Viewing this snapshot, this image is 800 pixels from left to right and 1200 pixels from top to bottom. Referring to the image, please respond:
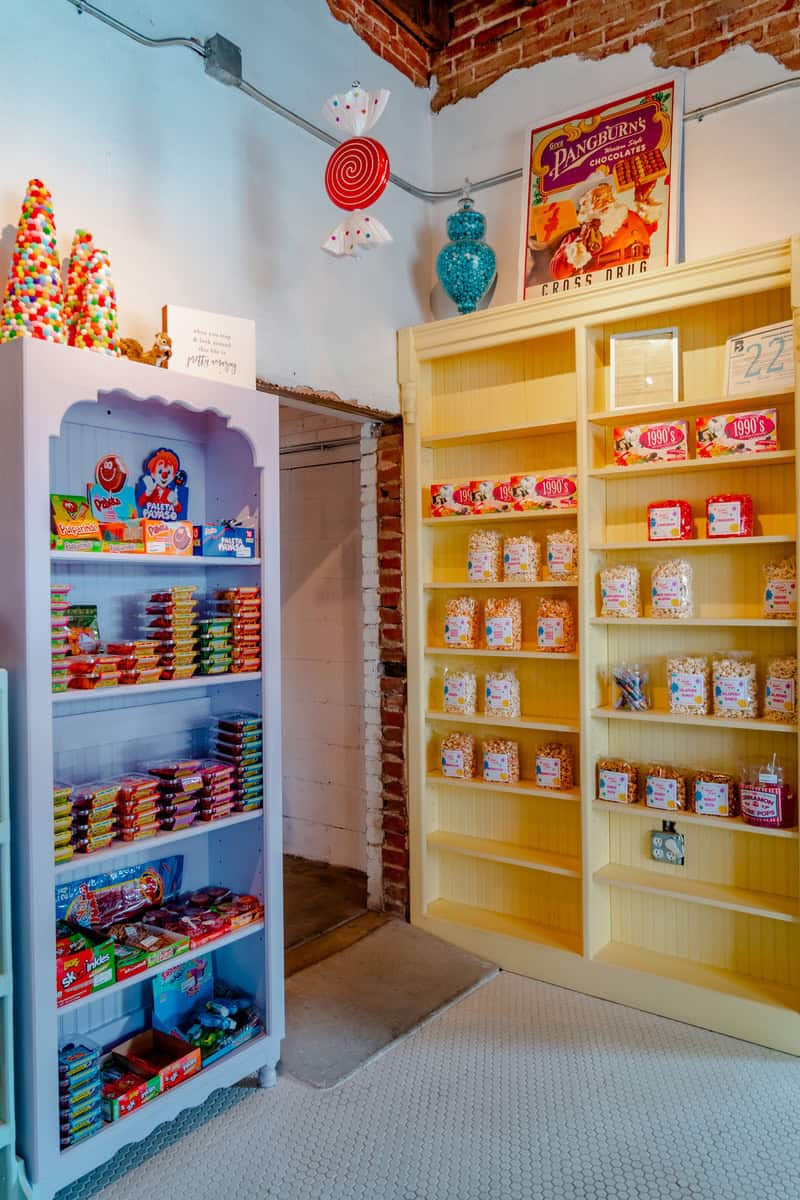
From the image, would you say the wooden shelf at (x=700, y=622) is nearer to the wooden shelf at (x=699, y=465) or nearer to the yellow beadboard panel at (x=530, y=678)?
the yellow beadboard panel at (x=530, y=678)

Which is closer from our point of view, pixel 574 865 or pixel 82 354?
pixel 82 354

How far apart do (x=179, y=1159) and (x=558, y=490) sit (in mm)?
2360

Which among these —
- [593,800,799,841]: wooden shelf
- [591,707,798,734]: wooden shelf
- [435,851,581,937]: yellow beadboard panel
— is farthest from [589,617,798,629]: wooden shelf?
[435,851,581,937]: yellow beadboard panel

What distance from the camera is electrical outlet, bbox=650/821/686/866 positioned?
9.65 ft

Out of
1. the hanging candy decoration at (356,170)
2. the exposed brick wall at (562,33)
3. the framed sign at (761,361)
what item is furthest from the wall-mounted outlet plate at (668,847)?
the exposed brick wall at (562,33)

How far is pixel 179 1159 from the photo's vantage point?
2105 mm

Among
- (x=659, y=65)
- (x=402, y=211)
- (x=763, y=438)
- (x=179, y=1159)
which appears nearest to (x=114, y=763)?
(x=179, y=1159)

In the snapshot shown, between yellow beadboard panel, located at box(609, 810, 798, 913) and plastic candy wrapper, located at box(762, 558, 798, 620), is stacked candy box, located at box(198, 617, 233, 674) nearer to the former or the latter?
yellow beadboard panel, located at box(609, 810, 798, 913)

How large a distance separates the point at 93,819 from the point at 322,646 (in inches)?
93.2

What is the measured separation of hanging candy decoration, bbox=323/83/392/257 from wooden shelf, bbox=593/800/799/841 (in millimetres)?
2080

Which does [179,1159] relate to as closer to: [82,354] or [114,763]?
[114,763]

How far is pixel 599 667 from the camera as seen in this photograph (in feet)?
10.0

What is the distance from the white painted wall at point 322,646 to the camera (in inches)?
166

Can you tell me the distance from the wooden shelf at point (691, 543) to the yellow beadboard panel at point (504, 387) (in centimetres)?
50
